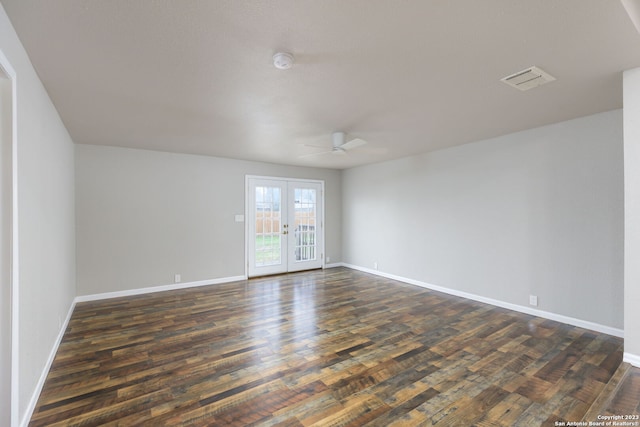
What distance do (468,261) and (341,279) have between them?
237cm

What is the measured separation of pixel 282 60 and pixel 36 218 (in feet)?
7.16

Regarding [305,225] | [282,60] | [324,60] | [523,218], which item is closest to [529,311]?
[523,218]

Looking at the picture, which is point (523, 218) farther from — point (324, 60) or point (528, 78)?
point (324, 60)

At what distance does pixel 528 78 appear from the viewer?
234 centimetres

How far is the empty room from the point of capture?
5.66 feet

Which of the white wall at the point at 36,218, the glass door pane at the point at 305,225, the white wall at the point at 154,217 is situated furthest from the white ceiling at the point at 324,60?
the glass door pane at the point at 305,225

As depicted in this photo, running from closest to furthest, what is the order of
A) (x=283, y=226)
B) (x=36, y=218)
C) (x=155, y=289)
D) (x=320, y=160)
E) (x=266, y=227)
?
(x=36, y=218) < (x=155, y=289) < (x=320, y=160) < (x=266, y=227) < (x=283, y=226)

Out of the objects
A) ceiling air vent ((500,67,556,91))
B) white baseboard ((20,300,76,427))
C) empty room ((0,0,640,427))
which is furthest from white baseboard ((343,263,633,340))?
white baseboard ((20,300,76,427))

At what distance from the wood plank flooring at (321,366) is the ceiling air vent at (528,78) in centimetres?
242

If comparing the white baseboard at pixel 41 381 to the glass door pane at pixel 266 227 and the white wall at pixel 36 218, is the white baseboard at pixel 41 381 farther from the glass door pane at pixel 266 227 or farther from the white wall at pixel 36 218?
the glass door pane at pixel 266 227

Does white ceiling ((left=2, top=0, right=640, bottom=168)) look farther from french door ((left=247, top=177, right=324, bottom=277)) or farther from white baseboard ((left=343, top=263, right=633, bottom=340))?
french door ((left=247, top=177, right=324, bottom=277))

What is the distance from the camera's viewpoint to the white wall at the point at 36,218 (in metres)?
1.82

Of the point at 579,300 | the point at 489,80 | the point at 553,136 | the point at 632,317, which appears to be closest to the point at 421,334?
the point at 632,317

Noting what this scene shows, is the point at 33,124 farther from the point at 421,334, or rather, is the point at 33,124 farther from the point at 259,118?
the point at 421,334
